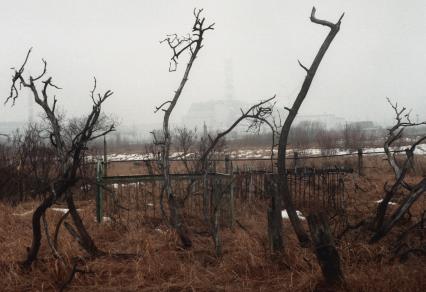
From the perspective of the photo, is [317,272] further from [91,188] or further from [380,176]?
[380,176]

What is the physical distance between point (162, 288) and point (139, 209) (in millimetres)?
4310

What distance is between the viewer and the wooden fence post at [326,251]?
3625 millimetres

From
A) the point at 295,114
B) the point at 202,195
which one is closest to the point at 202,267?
the point at 295,114

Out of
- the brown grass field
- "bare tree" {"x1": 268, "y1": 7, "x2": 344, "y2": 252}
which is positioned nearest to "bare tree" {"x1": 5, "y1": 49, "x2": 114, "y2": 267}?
the brown grass field

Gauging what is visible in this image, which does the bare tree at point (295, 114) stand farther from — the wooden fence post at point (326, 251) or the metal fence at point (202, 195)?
the wooden fence post at point (326, 251)

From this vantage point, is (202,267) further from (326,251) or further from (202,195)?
(202,195)

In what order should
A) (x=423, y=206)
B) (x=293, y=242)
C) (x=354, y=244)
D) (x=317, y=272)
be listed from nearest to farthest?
(x=317, y=272) → (x=354, y=244) → (x=293, y=242) → (x=423, y=206)

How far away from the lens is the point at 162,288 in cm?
398

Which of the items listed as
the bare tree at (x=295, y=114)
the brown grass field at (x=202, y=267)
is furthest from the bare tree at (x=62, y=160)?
the bare tree at (x=295, y=114)

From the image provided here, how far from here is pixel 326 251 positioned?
3.62m

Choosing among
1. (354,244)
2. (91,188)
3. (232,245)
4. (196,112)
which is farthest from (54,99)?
(196,112)

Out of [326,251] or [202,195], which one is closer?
[326,251]

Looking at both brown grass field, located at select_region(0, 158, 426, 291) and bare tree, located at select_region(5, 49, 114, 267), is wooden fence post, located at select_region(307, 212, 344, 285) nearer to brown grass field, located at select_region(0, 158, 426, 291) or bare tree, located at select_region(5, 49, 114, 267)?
brown grass field, located at select_region(0, 158, 426, 291)

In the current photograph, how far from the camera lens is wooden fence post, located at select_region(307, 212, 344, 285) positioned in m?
3.62
